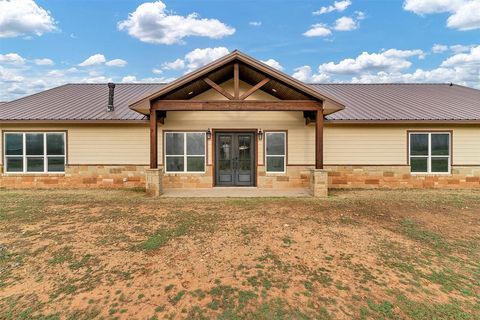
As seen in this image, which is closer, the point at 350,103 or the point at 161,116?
the point at 161,116

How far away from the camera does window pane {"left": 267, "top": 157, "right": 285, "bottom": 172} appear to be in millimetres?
10766

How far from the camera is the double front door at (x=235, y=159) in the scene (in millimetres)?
10812

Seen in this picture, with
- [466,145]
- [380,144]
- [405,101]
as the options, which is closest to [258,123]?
[380,144]

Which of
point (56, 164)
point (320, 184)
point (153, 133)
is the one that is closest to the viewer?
point (153, 133)

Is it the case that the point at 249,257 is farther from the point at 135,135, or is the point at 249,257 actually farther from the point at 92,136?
the point at 92,136

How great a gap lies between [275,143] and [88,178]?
819cm

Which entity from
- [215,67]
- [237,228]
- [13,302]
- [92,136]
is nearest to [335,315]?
[237,228]

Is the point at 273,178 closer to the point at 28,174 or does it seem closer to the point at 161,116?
the point at 161,116

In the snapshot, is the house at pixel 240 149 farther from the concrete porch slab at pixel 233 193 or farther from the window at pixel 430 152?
the concrete porch slab at pixel 233 193

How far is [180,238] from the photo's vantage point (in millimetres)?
5035

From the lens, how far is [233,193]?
938 centimetres

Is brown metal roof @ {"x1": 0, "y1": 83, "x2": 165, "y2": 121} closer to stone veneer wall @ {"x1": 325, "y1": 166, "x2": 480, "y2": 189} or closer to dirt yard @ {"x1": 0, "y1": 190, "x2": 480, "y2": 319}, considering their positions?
dirt yard @ {"x1": 0, "y1": 190, "x2": 480, "y2": 319}

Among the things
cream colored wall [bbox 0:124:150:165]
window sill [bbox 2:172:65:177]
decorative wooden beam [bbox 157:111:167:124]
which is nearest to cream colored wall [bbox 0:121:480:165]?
cream colored wall [bbox 0:124:150:165]

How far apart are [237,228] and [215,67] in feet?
18.1
